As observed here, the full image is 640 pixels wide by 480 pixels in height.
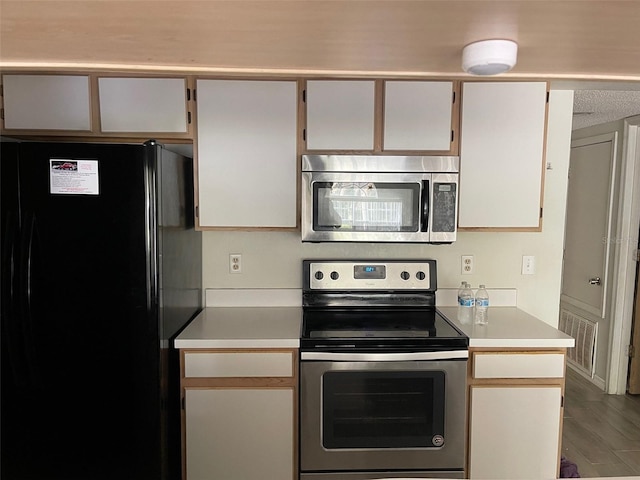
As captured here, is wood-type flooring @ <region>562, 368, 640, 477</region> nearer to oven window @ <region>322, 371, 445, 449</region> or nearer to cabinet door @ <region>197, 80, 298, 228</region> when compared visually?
oven window @ <region>322, 371, 445, 449</region>

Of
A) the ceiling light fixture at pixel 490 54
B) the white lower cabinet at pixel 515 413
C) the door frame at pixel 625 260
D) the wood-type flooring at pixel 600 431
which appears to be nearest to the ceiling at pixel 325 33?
the ceiling light fixture at pixel 490 54

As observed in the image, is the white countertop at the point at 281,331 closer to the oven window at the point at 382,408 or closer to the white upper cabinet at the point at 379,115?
the oven window at the point at 382,408

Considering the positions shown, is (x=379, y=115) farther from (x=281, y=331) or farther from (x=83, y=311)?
(x=83, y=311)

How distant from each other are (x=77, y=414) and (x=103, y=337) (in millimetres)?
346

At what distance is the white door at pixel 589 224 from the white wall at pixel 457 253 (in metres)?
1.30

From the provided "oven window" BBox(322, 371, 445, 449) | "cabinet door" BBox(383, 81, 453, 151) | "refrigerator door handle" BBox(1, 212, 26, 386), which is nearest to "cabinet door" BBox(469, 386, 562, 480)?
"oven window" BBox(322, 371, 445, 449)

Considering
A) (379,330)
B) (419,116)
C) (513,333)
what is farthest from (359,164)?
(513,333)

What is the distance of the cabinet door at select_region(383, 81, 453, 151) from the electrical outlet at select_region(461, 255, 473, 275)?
717 mm

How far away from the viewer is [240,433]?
6.49ft

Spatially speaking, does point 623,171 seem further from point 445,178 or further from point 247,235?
point 247,235

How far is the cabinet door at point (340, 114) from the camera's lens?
85.0 inches

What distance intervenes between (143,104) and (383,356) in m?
1.70

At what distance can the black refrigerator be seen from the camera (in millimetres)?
1678

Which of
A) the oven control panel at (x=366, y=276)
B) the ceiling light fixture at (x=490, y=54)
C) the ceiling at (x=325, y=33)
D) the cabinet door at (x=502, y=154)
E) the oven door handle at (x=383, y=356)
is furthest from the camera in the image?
the oven control panel at (x=366, y=276)
